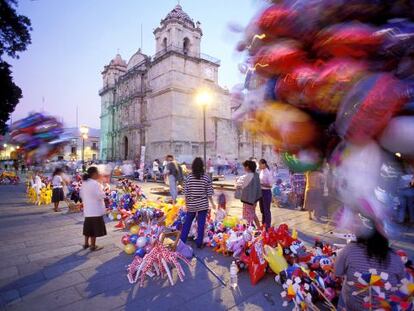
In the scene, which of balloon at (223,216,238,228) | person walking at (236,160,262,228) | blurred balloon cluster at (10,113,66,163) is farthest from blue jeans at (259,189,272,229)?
blurred balloon cluster at (10,113,66,163)

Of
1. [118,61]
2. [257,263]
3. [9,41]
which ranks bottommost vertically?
[257,263]

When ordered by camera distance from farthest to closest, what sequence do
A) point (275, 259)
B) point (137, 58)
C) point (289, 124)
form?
point (137, 58) < point (275, 259) < point (289, 124)

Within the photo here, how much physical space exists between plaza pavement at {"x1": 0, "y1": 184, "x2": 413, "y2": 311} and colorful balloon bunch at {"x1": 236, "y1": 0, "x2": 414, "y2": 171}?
2420 millimetres

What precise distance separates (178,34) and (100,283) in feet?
117

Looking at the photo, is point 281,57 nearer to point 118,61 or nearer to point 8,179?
point 8,179

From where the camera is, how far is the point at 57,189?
9484 millimetres

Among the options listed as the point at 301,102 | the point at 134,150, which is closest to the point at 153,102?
the point at 134,150

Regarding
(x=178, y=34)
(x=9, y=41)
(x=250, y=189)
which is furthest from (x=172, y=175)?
(x=178, y=34)

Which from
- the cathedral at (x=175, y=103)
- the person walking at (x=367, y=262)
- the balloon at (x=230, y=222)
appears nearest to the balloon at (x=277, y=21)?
the person walking at (x=367, y=262)

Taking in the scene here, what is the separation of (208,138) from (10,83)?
2387cm

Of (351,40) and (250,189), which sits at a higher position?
(351,40)

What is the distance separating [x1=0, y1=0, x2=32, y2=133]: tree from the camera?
14718mm

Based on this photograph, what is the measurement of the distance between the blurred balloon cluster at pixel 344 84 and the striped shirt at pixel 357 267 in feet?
2.15

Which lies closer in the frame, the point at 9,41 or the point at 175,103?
the point at 9,41
